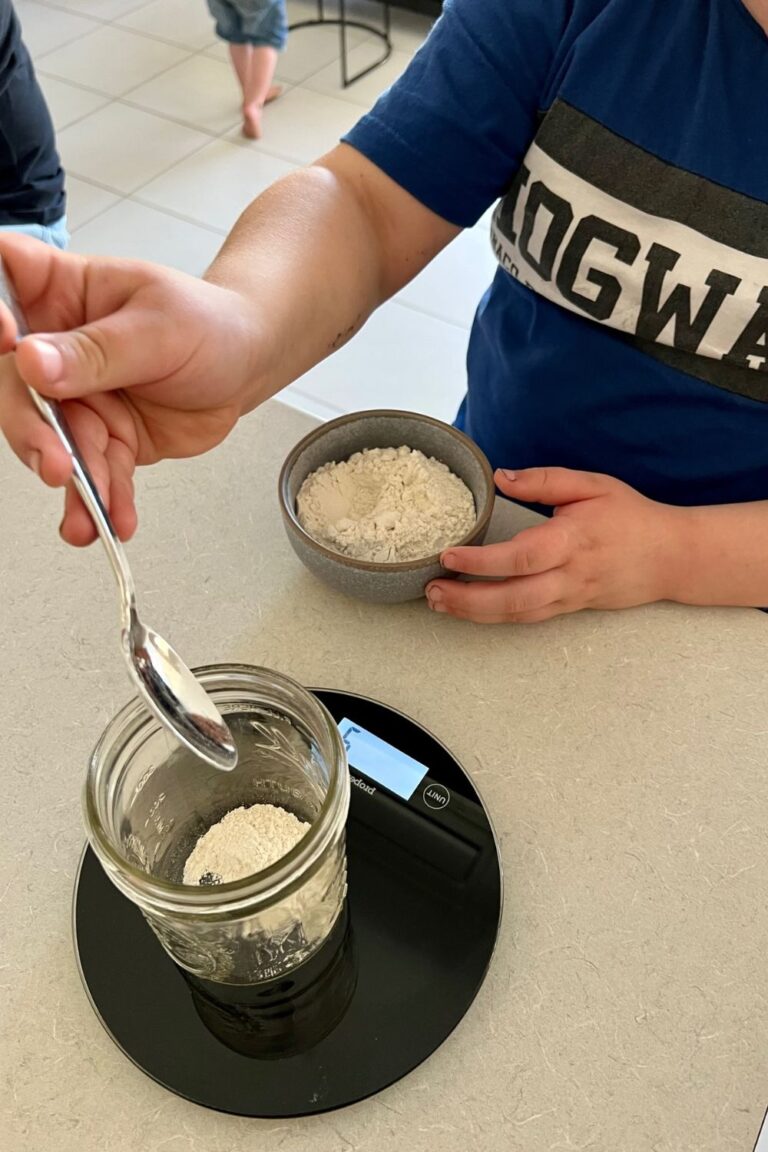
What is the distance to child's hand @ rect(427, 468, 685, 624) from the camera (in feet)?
1.91

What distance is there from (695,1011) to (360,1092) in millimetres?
166

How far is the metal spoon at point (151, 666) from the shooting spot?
0.42 meters

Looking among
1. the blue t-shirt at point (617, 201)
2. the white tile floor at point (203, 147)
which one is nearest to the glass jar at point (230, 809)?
the blue t-shirt at point (617, 201)

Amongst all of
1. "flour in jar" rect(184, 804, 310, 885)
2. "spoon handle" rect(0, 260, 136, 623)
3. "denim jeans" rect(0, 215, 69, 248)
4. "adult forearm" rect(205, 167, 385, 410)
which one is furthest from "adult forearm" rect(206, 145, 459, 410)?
"denim jeans" rect(0, 215, 69, 248)

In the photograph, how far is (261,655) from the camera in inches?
23.1

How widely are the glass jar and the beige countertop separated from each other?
62 mm

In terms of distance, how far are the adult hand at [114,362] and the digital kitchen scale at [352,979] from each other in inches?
8.2

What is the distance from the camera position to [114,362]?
1.52ft

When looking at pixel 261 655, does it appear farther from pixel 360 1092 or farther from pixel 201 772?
pixel 360 1092

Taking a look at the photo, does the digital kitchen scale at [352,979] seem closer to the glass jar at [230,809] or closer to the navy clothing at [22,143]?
the glass jar at [230,809]

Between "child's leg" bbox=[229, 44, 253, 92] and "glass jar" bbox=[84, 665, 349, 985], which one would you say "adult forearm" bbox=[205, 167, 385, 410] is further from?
"child's leg" bbox=[229, 44, 253, 92]

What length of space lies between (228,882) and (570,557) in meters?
0.31

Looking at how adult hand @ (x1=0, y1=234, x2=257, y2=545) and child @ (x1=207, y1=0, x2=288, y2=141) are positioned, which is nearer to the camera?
adult hand @ (x1=0, y1=234, x2=257, y2=545)

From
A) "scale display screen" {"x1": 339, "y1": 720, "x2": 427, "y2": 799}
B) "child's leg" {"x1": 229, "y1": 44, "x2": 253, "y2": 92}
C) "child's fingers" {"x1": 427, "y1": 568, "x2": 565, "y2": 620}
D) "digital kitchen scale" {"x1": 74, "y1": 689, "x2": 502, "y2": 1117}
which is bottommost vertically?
"child's leg" {"x1": 229, "y1": 44, "x2": 253, "y2": 92}
